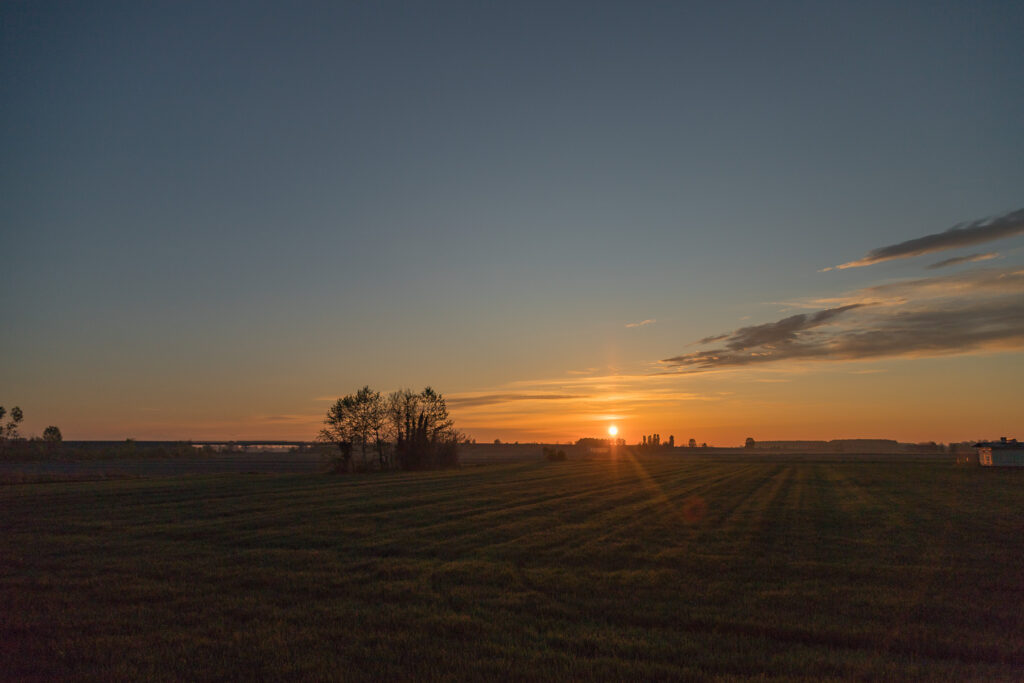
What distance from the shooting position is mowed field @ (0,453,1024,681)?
27.7ft

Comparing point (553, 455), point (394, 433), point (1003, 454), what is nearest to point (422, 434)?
point (394, 433)

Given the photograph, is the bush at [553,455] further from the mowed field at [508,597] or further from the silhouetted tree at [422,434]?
the mowed field at [508,597]

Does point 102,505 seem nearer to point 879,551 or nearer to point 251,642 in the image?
point 251,642

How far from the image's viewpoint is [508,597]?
11.8 m

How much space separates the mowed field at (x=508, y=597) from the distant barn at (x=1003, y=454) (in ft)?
248

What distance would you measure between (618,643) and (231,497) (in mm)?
29433

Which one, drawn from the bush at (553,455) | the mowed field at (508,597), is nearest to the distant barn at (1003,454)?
the bush at (553,455)

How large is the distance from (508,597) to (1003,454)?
98.9 meters

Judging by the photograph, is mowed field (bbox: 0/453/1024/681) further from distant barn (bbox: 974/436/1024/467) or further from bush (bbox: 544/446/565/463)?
bush (bbox: 544/446/565/463)

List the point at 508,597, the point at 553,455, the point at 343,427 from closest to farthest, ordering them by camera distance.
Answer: the point at 508,597
the point at 343,427
the point at 553,455

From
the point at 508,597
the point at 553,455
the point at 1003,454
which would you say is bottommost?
the point at 553,455

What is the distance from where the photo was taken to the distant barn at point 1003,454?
79812 mm

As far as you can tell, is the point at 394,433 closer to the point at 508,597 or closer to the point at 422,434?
the point at 422,434

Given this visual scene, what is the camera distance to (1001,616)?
34.4 feet
